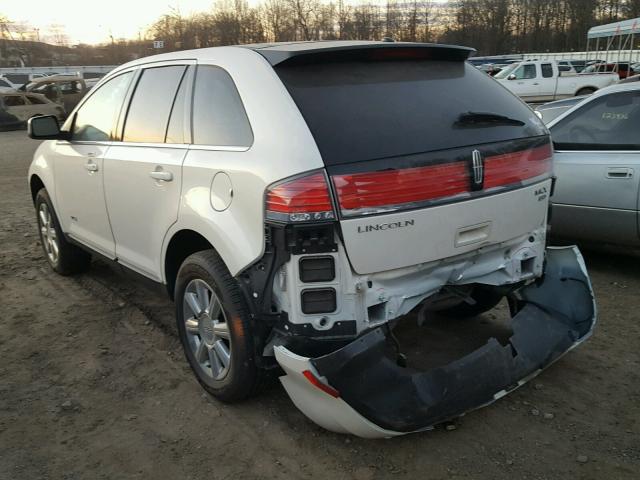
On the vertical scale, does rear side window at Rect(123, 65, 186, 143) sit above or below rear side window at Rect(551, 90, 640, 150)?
above

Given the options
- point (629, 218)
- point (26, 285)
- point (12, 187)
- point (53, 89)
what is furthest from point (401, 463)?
point (53, 89)

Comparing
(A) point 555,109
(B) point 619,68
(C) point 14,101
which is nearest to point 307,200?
(A) point 555,109

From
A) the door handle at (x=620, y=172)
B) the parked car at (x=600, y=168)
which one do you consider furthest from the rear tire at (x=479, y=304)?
the door handle at (x=620, y=172)

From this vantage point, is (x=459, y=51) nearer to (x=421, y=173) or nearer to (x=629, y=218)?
(x=421, y=173)

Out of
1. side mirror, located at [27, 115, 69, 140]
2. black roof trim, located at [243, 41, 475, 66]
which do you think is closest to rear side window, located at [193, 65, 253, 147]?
black roof trim, located at [243, 41, 475, 66]

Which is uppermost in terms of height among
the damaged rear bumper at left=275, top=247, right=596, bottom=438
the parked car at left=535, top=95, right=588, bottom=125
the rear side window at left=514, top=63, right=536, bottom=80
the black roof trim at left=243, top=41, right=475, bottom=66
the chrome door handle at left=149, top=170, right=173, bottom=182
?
the black roof trim at left=243, top=41, right=475, bottom=66

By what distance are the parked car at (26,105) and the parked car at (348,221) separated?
21.2 meters

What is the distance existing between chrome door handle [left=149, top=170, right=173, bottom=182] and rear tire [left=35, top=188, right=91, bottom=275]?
83.2 inches

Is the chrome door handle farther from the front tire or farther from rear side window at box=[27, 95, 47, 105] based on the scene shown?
rear side window at box=[27, 95, 47, 105]

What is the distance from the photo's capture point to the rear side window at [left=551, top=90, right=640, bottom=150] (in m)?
4.89

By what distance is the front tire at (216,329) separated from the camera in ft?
9.52

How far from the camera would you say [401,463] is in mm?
2719

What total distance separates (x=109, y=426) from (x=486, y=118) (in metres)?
2.51

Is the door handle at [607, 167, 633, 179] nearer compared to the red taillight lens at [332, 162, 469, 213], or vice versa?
the red taillight lens at [332, 162, 469, 213]
